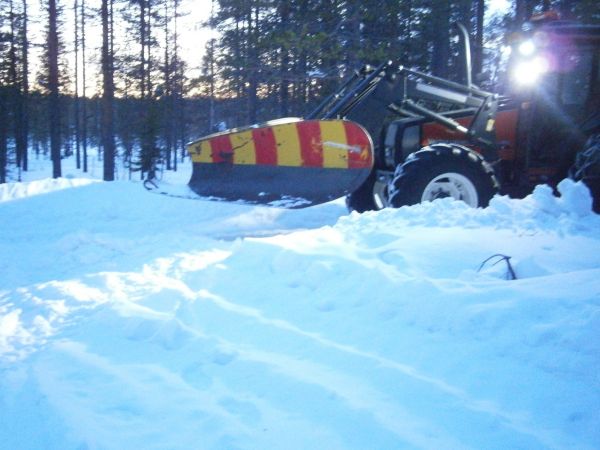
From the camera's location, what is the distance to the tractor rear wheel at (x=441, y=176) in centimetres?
652

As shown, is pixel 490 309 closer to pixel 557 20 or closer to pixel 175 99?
pixel 557 20

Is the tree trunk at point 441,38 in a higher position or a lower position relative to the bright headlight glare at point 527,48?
higher

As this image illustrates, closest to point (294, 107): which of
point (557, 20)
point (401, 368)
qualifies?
point (557, 20)

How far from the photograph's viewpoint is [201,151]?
751 cm

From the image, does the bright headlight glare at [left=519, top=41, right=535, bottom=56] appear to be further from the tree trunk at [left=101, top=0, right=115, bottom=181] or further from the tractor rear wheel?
A: the tree trunk at [left=101, top=0, right=115, bottom=181]

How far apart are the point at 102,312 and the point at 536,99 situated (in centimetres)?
594

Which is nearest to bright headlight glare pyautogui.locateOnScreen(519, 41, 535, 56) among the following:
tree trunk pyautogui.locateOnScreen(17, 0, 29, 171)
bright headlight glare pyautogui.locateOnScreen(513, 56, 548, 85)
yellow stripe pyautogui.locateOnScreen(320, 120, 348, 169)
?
bright headlight glare pyautogui.locateOnScreen(513, 56, 548, 85)

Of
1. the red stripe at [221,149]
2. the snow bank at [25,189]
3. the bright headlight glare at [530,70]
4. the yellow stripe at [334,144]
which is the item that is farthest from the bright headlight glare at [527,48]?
the snow bank at [25,189]

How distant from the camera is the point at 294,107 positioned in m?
19.2

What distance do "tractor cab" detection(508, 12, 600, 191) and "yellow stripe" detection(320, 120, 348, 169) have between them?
2.52 meters

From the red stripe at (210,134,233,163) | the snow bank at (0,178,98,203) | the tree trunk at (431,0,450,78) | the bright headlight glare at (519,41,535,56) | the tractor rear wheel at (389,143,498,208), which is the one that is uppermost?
the tree trunk at (431,0,450,78)

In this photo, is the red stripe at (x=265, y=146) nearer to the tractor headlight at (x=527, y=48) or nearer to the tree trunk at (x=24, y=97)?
the tractor headlight at (x=527, y=48)

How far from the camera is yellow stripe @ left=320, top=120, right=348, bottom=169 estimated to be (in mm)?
7059

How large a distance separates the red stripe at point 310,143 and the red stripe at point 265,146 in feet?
1.24
